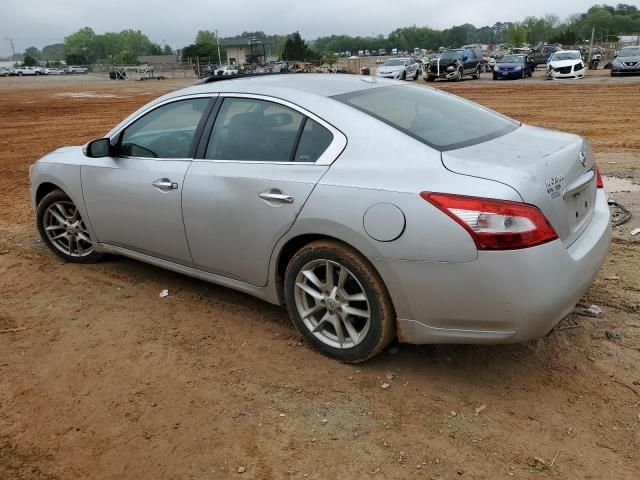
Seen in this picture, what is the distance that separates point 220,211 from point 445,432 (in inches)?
73.6

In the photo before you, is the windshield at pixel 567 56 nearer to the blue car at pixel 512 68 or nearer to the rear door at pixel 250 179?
the blue car at pixel 512 68

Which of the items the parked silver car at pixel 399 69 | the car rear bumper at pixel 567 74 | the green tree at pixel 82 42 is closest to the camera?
the car rear bumper at pixel 567 74

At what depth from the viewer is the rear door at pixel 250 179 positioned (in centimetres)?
340

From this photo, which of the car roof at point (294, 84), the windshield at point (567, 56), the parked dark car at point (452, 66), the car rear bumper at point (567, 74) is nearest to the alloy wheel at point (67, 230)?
the car roof at point (294, 84)

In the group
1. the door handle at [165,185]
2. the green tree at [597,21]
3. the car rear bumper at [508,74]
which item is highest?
the green tree at [597,21]

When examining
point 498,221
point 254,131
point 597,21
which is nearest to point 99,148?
point 254,131

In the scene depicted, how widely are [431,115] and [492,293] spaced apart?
133 centimetres

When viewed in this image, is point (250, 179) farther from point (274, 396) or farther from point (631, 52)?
point (631, 52)

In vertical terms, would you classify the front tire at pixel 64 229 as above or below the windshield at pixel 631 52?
below

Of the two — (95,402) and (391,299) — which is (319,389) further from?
(95,402)

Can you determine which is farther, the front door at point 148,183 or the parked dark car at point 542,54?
the parked dark car at point 542,54

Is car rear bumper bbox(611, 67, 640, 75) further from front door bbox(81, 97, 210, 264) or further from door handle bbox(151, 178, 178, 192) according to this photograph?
door handle bbox(151, 178, 178, 192)

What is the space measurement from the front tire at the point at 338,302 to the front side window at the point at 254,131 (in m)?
0.67

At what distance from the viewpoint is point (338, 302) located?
3.35 meters
